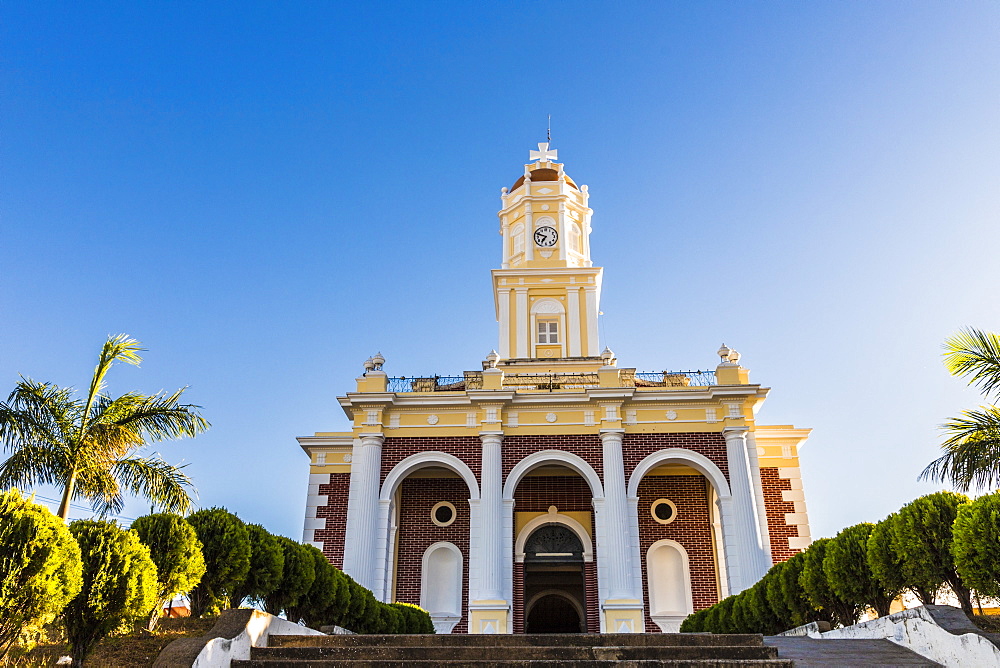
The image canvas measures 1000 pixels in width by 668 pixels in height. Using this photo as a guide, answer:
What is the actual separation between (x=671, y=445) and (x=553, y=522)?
399cm

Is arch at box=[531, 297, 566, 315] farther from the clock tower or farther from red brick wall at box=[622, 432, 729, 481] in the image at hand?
red brick wall at box=[622, 432, 729, 481]

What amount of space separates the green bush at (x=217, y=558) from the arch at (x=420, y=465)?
11.1m

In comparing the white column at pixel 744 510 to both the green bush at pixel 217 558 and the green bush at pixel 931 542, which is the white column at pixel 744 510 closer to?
the green bush at pixel 931 542

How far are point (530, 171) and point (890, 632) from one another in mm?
23821

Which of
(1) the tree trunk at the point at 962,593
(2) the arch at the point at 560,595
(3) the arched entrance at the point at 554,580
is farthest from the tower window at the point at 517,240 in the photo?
(1) the tree trunk at the point at 962,593

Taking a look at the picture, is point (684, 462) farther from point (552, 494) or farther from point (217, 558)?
point (217, 558)

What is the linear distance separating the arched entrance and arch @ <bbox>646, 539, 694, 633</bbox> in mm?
1856

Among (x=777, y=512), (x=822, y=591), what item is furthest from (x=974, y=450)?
(x=777, y=512)

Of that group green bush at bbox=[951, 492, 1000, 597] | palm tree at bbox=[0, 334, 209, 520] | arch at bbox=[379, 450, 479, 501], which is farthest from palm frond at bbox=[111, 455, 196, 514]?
green bush at bbox=[951, 492, 1000, 597]

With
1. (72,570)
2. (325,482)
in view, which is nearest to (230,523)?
(72,570)

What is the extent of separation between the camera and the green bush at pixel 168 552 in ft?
25.3

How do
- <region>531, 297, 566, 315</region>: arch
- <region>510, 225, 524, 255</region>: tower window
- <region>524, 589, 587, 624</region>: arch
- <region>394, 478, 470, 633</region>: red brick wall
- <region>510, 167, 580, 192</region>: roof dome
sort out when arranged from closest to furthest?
<region>394, 478, 470, 633</region>: red brick wall < <region>524, 589, 587, 624</region>: arch < <region>531, 297, 566, 315</region>: arch < <region>510, 225, 524, 255</region>: tower window < <region>510, 167, 580, 192</region>: roof dome

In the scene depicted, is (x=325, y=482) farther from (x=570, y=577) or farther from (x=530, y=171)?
(x=530, y=171)

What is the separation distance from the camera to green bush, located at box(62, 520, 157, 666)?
6.51 m
